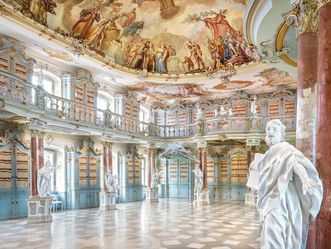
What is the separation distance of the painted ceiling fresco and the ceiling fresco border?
0.24m

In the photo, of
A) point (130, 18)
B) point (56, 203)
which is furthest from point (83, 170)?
point (130, 18)

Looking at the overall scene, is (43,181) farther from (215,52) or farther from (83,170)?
(215,52)

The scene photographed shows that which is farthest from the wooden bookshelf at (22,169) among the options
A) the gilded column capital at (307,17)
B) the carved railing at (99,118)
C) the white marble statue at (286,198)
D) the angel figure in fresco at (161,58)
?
the white marble statue at (286,198)

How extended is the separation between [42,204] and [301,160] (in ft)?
38.1

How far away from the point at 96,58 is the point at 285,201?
13853 millimetres

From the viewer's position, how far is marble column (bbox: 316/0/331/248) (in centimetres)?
463

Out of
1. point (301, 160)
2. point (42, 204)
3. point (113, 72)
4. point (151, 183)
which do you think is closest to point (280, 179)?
point (301, 160)

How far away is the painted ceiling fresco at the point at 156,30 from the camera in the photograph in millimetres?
14219

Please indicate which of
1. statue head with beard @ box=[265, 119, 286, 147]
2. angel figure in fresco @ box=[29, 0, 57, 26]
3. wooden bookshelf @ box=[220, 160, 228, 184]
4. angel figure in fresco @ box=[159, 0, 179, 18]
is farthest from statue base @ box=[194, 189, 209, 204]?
statue head with beard @ box=[265, 119, 286, 147]

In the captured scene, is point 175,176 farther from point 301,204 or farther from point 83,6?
point 301,204

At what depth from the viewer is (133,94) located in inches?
871

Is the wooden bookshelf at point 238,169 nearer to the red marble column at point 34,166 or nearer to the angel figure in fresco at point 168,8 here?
the angel figure in fresco at point 168,8

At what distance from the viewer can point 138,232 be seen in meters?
10.4

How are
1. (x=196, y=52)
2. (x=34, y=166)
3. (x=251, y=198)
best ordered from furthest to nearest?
(x=196, y=52)
(x=251, y=198)
(x=34, y=166)
